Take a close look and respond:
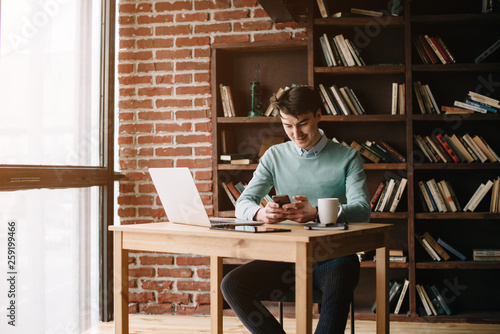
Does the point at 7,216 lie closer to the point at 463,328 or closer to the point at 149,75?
the point at 149,75

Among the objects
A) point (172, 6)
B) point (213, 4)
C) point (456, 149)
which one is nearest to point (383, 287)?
point (456, 149)

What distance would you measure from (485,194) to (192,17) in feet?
7.17

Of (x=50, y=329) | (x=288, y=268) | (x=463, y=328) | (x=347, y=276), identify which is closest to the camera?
(x=347, y=276)

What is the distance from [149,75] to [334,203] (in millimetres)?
2023

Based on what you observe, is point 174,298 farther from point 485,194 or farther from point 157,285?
point 485,194

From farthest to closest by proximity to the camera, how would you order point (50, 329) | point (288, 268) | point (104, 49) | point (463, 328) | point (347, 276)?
point (104, 49) → point (463, 328) → point (50, 329) → point (288, 268) → point (347, 276)

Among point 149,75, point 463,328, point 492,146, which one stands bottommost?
point 463,328

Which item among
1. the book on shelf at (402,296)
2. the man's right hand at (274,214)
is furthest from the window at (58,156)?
the book on shelf at (402,296)

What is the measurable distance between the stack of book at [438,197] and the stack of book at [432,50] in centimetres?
75

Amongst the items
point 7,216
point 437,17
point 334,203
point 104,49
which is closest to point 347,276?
point 334,203

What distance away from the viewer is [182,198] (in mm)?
1983

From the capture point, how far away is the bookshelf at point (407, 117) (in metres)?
3.26

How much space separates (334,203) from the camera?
1992 mm

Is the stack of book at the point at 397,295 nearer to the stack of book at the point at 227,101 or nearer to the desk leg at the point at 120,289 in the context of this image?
the stack of book at the point at 227,101
